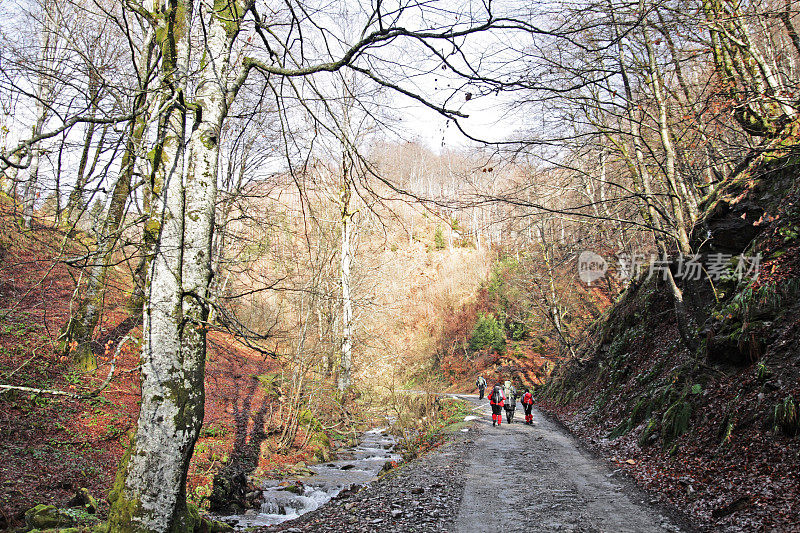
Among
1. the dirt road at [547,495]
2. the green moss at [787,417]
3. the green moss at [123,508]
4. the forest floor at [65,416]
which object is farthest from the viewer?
the forest floor at [65,416]

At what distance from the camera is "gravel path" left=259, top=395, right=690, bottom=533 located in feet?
16.5

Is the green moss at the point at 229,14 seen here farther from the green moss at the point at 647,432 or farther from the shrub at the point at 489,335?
the shrub at the point at 489,335

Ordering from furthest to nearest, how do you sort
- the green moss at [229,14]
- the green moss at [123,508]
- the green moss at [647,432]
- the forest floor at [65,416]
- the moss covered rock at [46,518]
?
the green moss at [647,432]
the forest floor at [65,416]
the moss covered rock at [46,518]
the green moss at [229,14]
the green moss at [123,508]

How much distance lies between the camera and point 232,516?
293 inches

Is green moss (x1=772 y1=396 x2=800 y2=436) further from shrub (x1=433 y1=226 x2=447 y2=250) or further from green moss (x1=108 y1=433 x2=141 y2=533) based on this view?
shrub (x1=433 y1=226 x2=447 y2=250)

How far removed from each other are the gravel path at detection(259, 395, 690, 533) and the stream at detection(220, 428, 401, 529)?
3.70 feet

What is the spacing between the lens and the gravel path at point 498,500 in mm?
5035

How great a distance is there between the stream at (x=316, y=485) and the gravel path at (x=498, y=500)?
1127mm

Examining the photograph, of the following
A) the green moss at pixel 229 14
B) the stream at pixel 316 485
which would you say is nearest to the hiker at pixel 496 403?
the stream at pixel 316 485

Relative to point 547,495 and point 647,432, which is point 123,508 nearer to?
point 547,495

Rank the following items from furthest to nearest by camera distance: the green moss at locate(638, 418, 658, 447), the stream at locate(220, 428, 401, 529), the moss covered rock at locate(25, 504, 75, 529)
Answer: the green moss at locate(638, 418, 658, 447)
the stream at locate(220, 428, 401, 529)
the moss covered rock at locate(25, 504, 75, 529)

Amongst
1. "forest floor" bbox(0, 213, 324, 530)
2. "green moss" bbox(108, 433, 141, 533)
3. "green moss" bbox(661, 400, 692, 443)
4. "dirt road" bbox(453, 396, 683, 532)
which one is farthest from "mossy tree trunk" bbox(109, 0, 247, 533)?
"green moss" bbox(661, 400, 692, 443)

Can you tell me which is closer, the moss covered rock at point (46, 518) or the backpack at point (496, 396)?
the moss covered rock at point (46, 518)

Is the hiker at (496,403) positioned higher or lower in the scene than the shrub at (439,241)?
lower
